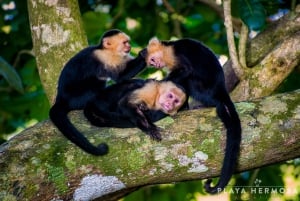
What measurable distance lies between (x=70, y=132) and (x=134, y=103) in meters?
0.49

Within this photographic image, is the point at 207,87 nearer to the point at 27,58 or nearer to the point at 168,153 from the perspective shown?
the point at 168,153

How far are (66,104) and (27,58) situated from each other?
62.5 inches

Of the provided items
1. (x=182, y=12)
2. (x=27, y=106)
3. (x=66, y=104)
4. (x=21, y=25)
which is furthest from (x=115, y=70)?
(x=182, y=12)

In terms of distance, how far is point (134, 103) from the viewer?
2680mm

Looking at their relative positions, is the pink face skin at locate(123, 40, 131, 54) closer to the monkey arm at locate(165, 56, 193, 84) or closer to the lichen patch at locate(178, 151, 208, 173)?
the monkey arm at locate(165, 56, 193, 84)

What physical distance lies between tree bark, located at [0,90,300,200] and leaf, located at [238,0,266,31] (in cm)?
94

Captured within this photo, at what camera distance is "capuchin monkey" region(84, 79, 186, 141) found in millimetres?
2562

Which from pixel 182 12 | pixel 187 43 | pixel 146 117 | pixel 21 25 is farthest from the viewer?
pixel 182 12

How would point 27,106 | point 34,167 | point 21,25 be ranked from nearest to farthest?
point 34,167
point 27,106
point 21,25

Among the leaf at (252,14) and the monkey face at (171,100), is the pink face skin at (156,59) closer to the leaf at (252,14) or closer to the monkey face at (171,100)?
the monkey face at (171,100)

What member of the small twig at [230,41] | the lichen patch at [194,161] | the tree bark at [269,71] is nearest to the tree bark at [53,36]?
the small twig at [230,41]

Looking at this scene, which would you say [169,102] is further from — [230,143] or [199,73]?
[230,143]

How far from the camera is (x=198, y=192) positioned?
3531 millimetres

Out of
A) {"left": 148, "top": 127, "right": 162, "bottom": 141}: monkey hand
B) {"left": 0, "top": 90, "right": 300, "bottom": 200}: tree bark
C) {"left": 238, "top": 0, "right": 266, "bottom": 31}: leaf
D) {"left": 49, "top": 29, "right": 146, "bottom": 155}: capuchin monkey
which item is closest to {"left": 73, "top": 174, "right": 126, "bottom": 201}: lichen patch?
{"left": 0, "top": 90, "right": 300, "bottom": 200}: tree bark
